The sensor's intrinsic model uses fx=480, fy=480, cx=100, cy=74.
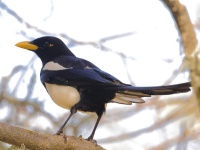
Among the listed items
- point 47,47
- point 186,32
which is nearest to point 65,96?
point 47,47

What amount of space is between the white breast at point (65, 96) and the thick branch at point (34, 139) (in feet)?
1.80

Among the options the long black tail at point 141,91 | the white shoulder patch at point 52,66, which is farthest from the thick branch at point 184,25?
the white shoulder patch at point 52,66

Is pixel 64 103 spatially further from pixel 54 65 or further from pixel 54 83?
pixel 54 65

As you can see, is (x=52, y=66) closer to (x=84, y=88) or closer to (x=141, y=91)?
(x=84, y=88)

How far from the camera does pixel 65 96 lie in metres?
2.89

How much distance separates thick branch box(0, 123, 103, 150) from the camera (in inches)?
81.5

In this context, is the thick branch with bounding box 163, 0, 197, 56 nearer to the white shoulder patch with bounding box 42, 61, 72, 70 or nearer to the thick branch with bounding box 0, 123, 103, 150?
the thick branch with bounding box 0, 123, 103, 150

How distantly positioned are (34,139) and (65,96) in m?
0.77

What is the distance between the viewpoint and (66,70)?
10.1ft

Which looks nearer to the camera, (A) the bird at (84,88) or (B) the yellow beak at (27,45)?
(A) the bird at (84,88)

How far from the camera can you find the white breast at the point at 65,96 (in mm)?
2908

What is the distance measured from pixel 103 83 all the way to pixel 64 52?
79 cm

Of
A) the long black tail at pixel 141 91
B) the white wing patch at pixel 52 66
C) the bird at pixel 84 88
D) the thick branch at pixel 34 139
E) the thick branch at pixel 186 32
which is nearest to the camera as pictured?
the thick branch at pixel 186 32

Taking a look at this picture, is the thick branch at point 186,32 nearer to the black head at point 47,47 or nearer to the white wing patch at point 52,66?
the white wing patch at point 52,66
